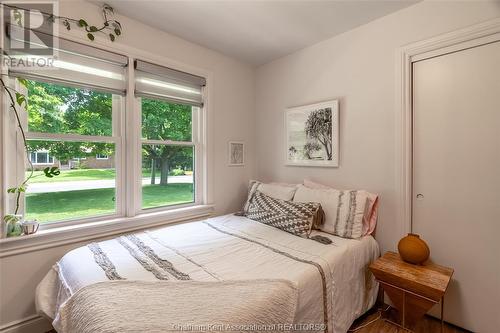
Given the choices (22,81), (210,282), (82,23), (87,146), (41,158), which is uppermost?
(82,23)

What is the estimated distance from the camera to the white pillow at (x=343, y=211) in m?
1.98

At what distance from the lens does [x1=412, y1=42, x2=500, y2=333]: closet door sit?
65.4 inches

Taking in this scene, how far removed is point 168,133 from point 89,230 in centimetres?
115

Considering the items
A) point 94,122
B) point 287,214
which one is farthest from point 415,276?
point 94,122

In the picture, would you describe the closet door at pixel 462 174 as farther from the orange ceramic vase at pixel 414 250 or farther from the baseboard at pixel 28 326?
the baseboard at pixel 28 326

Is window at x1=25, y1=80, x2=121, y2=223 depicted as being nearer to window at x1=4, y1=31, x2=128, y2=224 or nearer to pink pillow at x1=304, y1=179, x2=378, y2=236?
window at x1=4, y1=31, x2=128, y2=224

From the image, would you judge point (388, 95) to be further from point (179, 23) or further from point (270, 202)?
point (179, 23)

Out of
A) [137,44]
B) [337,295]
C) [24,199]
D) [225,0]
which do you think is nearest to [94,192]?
[24,199]

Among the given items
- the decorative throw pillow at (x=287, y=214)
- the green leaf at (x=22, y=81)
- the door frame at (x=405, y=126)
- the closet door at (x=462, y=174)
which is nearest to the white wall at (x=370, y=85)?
the door frame at (x=405, y=126)

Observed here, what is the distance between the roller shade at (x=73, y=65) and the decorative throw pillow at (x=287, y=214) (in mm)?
1667

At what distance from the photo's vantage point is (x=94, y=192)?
6.91 ft

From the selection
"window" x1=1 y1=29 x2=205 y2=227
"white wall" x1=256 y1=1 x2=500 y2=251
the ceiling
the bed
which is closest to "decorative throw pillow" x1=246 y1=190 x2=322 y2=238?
the bed

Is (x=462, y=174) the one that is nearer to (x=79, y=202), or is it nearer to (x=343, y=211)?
(x=343, y=211)

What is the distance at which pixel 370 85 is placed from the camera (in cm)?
220
